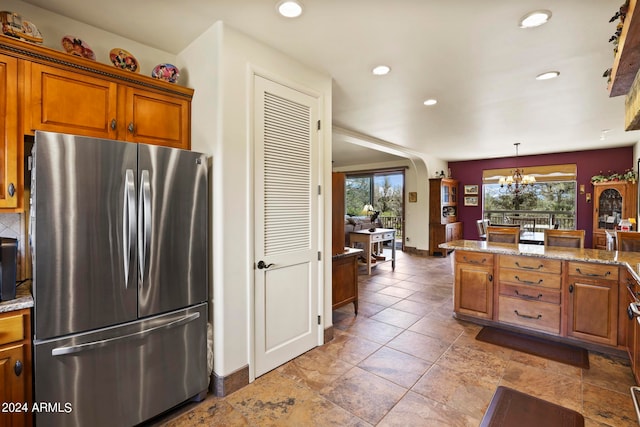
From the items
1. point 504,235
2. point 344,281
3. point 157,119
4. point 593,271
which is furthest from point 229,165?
point 504,235

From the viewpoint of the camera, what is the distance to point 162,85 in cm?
216

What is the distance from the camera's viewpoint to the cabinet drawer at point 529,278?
Result: 2921 mm

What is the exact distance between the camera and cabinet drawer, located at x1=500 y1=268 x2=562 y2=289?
2921 mm

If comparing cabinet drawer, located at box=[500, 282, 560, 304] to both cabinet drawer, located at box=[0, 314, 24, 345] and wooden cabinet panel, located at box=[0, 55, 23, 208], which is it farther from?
wooden cabinet panel, located at box=[0, 55, 23, 208]

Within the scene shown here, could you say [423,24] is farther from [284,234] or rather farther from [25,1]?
[25,1]

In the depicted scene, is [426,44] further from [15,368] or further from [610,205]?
[610,205]

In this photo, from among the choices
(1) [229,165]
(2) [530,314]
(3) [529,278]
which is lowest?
(2) [530,314]

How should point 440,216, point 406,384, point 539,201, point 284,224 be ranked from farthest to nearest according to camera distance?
point 440,216 → point 539,201 → point 284,224 → point 406,384

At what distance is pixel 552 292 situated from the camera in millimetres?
2930

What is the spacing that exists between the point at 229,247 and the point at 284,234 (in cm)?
52

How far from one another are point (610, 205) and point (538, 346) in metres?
5.48

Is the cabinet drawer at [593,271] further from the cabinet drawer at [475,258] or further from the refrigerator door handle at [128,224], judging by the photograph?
the refrigerator door handle at [128,224]

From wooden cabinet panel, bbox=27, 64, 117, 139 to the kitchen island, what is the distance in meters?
3.45

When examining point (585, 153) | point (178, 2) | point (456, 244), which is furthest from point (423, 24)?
point (585, 153)
